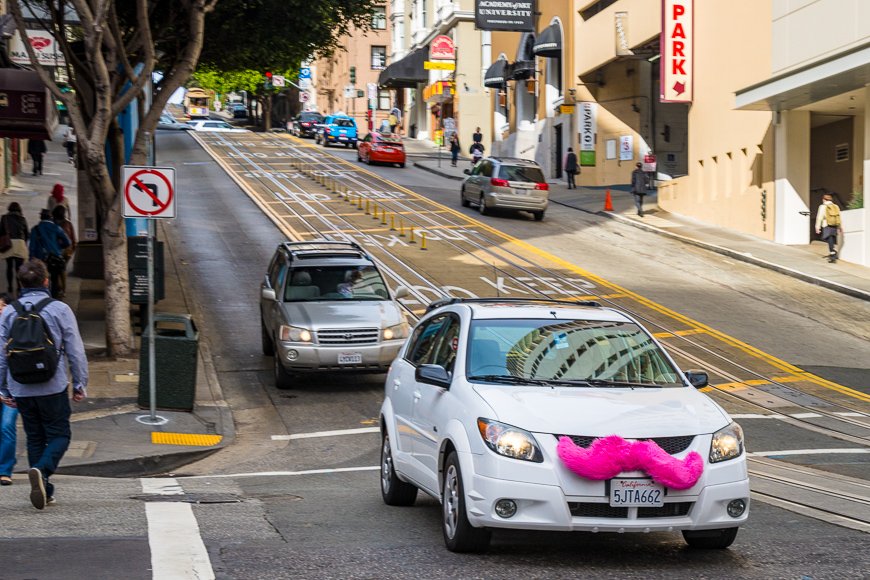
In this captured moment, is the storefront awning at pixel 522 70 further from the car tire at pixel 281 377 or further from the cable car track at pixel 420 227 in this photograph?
the car tire at pixel 281 377

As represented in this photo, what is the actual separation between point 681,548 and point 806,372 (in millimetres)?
12568

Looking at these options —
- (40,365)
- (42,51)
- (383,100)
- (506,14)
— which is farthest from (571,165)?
(383,100)

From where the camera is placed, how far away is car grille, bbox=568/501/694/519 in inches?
283

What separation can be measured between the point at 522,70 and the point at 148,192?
4401cm

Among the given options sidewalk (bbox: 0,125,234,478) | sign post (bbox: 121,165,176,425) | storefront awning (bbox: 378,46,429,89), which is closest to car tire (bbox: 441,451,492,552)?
sidewalk (bbox: 0,125,234,478)

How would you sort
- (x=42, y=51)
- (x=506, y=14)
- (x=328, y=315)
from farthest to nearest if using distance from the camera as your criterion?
1. (x=506, y=14)
2. (x=42, y=51)
3. (x=328, y=315)

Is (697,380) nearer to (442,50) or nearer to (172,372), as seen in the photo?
(172,372)

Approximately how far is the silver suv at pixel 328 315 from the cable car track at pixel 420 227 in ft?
6.46

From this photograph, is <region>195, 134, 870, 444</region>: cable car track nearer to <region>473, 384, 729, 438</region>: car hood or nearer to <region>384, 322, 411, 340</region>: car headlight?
<region>384, 322, 411, 340</region>: car headlight

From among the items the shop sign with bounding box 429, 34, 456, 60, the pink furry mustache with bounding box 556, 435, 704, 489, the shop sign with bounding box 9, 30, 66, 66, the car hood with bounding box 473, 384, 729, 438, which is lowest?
the pink furry mustache with bounding box 556, 435, 704, 489

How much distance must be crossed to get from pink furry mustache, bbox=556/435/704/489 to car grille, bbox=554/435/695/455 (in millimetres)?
41

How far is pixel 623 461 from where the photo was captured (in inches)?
280

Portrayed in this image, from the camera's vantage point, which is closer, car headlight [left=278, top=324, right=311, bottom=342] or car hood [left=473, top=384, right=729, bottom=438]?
car hood [left=473, top=384, right=729, bottom=438]

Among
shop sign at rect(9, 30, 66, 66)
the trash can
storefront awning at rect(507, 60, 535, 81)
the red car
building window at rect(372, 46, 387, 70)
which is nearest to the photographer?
the trash can
